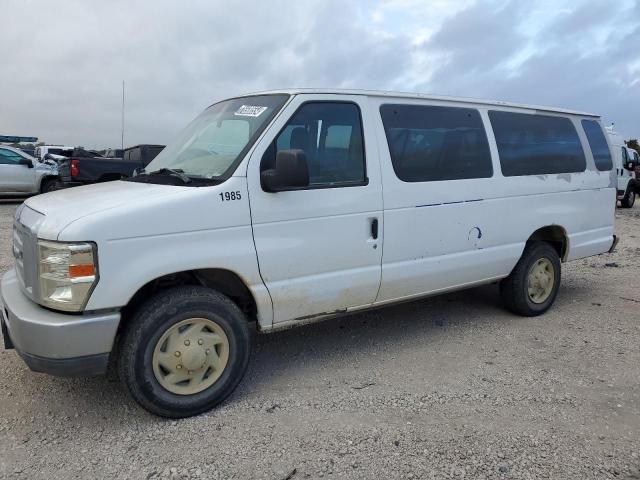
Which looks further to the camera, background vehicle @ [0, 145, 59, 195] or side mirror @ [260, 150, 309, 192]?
background vehicle @ [0, 145, 59, 195]

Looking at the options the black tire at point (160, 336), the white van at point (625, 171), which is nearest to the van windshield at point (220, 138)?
the black tire at point (160, 336)

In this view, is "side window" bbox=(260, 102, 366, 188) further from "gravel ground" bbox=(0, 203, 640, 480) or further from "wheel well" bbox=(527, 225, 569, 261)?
"wheel well" bbox=(527, 225, 569, 261)

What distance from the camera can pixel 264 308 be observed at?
12.0 ft

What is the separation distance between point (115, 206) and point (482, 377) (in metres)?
2.80

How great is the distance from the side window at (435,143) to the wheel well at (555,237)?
109cm

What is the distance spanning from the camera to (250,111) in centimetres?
389

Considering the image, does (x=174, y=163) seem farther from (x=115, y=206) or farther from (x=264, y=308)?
(x=264, y=308)

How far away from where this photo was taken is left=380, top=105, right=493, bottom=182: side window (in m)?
4.18

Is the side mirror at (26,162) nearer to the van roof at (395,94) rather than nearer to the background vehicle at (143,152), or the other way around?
the background vehicle at (143,152)

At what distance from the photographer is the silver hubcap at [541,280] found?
5.41m

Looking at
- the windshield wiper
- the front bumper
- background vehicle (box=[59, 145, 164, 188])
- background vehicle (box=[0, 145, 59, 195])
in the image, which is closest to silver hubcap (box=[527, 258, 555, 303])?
the windshield wiper

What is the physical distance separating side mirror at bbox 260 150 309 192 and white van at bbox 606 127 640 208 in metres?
17.2

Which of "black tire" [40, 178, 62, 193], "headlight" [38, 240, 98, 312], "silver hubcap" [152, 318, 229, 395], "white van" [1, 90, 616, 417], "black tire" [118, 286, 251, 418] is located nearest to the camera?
"headlight" [38, 240, 98, 312]

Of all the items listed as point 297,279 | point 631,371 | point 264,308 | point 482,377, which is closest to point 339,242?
point 297,279
